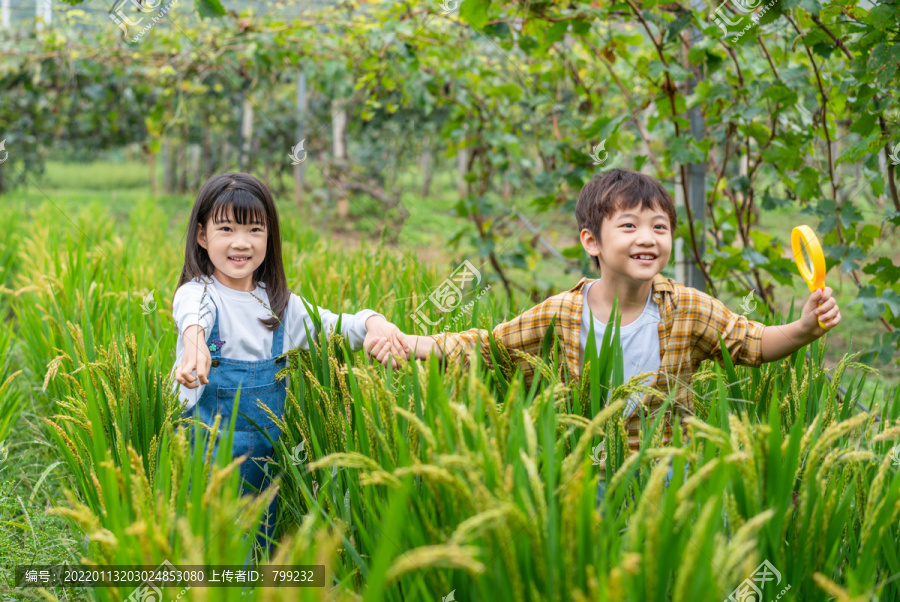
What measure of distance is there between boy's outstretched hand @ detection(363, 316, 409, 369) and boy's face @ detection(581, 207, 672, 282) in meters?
0.50

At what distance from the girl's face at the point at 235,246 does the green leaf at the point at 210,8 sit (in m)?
0.94

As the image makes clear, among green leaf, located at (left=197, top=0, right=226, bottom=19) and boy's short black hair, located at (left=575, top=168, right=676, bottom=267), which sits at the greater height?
green leaf, located at (left=197, top=0, right=226, bottom=19)

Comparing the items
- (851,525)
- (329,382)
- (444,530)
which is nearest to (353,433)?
(329,382)

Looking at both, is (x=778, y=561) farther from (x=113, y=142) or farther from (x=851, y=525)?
(x=113, y=142)

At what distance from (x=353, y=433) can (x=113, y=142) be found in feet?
38.2

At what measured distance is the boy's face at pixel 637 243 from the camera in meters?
1.56

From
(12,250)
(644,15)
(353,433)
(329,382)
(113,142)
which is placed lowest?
(353,433)

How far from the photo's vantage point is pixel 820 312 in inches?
55.2

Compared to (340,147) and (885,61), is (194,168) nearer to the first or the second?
(340,147)

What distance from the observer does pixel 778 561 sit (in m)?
0.95

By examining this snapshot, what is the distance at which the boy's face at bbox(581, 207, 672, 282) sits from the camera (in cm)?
156

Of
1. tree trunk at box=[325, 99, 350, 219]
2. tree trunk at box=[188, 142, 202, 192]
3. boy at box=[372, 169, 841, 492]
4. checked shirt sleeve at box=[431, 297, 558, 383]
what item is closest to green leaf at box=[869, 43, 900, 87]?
boy at box=[372, 169, 841, 492]
